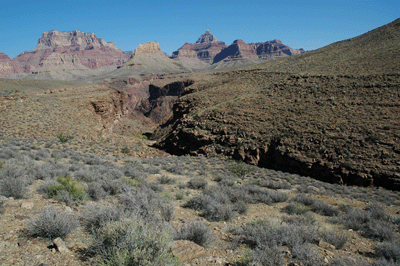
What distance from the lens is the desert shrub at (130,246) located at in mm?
2615

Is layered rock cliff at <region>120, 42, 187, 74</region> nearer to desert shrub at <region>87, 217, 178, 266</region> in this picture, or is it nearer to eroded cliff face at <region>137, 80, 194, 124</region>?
eroded cliff face at <region>137, 80, 194, 124</region>

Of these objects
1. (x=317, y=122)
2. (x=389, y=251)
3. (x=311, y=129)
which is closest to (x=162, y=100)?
(x=317, y=122)

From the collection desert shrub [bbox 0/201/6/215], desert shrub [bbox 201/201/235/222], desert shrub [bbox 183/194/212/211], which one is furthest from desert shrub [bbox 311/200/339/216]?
desert shrub [bbox 0/201/6/215]

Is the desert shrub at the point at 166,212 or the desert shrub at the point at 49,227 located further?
the desert shrub at the point at 166,212

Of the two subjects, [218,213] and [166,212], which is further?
[218,213]

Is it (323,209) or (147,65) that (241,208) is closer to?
(323,209)

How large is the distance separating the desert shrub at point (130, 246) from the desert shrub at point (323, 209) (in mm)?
5364

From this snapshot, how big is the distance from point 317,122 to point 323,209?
44.6 feet

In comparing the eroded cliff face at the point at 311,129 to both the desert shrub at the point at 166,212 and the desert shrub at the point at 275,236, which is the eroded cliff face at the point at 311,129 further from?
the desert shrub at the point at 166,212

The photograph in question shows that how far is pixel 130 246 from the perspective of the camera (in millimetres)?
2809

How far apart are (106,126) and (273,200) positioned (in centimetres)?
3309

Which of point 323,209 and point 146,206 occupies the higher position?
point 146,206

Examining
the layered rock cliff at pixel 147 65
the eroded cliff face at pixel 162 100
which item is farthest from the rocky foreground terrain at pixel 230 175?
the layered rock cliff at pixel 147 65

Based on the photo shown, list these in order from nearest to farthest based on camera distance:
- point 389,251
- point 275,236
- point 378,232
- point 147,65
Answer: point 389,251, point 275,236, point 378,232, point 147,65
